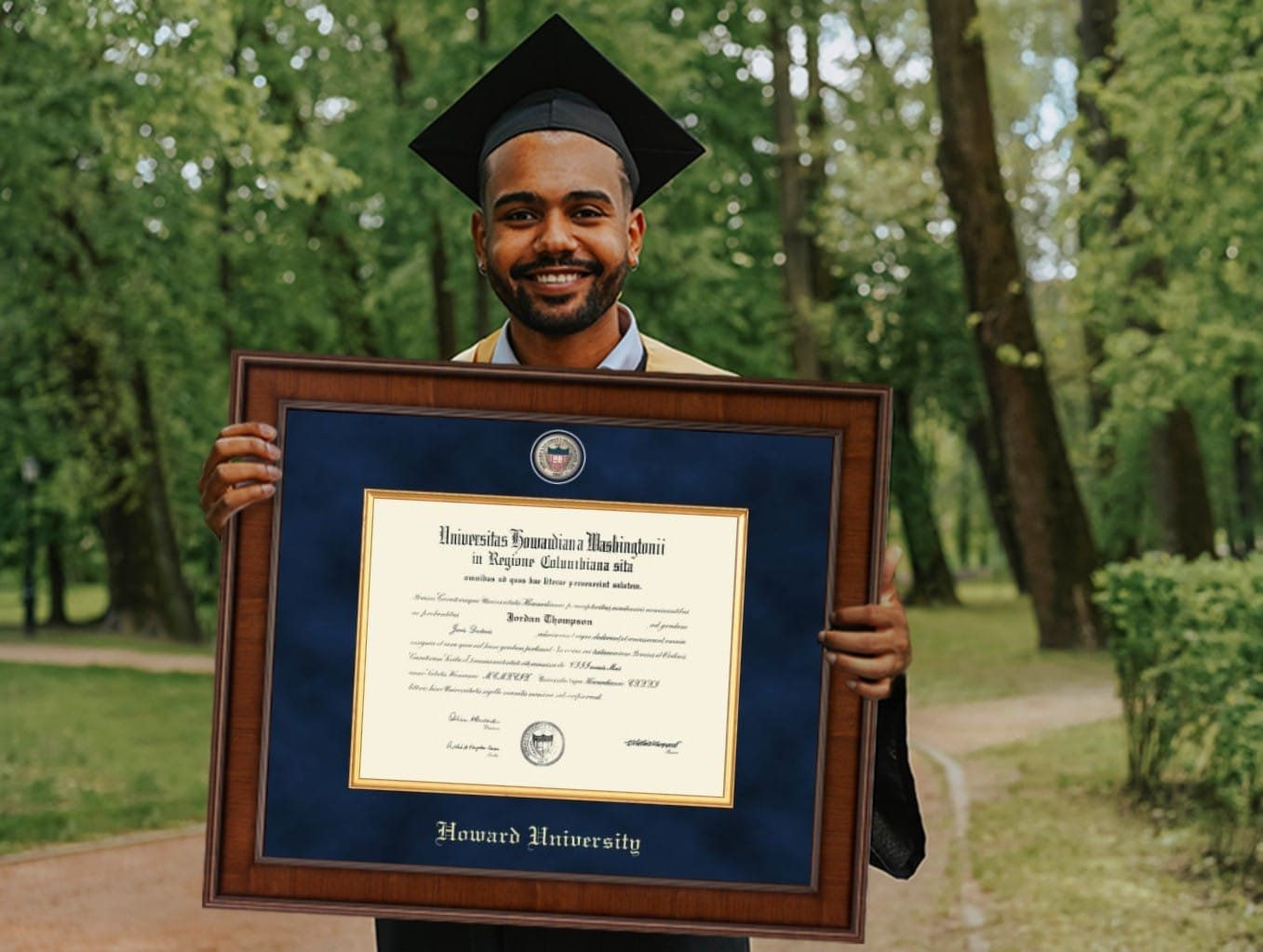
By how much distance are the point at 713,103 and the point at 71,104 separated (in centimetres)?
1051

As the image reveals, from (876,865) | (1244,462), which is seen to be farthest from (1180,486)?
(876,865)

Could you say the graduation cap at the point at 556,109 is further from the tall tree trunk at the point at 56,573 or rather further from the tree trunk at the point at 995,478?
the tall tree trunk at the point at 56,573

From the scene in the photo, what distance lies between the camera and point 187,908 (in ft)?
29.5

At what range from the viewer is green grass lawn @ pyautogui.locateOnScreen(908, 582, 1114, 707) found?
59.7 ft

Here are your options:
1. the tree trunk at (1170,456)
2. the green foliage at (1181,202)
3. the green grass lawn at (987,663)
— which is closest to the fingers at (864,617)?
the green foliage at (1181,202)

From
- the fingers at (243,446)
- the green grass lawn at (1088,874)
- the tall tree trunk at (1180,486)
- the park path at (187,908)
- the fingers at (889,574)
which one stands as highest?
the tall tree trunk at (1180,486)

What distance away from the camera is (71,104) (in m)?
15.1

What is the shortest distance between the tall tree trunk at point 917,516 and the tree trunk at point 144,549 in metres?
12.7

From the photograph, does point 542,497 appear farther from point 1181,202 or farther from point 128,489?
point 128,489

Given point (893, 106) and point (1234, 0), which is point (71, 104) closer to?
point (1234, 0)

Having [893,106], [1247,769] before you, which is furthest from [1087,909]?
[893,106]

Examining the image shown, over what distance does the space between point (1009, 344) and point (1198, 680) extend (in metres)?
8.27

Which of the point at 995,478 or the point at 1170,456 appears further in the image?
the point at 995,478
